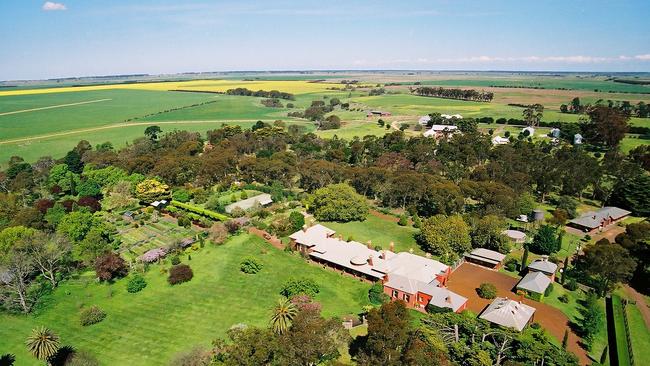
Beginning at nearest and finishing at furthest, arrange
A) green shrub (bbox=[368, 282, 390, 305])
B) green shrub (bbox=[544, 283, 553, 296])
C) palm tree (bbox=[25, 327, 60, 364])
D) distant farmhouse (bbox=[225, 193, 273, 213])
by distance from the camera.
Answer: palm tree (bbox=[25, 327, 60, 364]), green shrub (bbox=[368, 282, 390, 305]), green shrub (bbox=[544, 283, 553, 296]), distant farmhouse (bbox=[225, 193, 273, 213])

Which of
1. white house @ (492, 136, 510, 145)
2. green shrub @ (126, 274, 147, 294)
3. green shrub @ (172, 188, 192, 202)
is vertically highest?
white house @ (492, 136, 510, 145)

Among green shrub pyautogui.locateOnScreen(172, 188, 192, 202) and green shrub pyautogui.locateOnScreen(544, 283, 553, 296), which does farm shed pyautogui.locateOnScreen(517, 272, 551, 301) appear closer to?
green shrub pyautogui.locateOnScreen(544, 283, 553, 296)

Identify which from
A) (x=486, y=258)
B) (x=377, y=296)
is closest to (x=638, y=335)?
(x=486, y=258)

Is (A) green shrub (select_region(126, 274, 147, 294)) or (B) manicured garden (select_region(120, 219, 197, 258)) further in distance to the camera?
(B) manicured garden (select_region(120, 219, 197, 258))

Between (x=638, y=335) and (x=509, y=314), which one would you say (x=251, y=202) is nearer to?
(x=509, y=314)

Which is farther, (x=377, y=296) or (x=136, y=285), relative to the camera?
(x=136, y=285)

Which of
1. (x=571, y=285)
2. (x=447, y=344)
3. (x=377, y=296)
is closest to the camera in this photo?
(x=447, y=344)

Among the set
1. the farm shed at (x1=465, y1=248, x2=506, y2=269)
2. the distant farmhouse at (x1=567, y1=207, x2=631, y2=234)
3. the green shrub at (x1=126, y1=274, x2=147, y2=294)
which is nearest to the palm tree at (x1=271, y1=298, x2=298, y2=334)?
the green shrub at (x1=126, y1=274, x2=147, y2=294)

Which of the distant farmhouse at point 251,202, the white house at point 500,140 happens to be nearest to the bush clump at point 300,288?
the distant farmhouse at point 251,202
